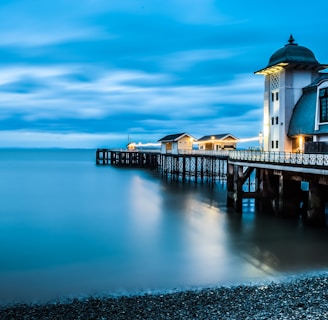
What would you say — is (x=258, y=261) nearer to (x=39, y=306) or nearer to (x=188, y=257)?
(x=188, y=257)

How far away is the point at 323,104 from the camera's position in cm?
1898

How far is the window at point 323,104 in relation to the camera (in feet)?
61.5

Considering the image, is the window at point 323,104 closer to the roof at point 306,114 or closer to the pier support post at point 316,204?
the roof at point 306,114

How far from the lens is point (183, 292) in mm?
10117

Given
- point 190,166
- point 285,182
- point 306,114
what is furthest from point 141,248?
point 190,166

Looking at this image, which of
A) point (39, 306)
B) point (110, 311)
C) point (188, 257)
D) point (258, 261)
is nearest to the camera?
point (110, 311)

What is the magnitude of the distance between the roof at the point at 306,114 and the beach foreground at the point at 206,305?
11475 millimetres

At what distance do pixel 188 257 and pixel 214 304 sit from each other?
4.96 meters

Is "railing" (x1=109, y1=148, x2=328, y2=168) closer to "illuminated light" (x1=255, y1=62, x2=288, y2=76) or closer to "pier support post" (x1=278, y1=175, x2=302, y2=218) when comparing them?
"pier support post" (x1=278, y1=175, x2=302, y2=218)

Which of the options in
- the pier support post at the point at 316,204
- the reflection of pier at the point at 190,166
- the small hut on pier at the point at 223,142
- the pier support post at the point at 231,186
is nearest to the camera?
the pier support post at the point at 316,204

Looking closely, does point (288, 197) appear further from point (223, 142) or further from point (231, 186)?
point (223, 142)

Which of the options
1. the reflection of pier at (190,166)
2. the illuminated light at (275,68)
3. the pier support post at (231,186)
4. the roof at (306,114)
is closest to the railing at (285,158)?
the pier support post at (231,186)

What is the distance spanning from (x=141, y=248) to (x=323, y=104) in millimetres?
11149

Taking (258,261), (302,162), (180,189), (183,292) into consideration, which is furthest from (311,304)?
Answer: (180,189)
